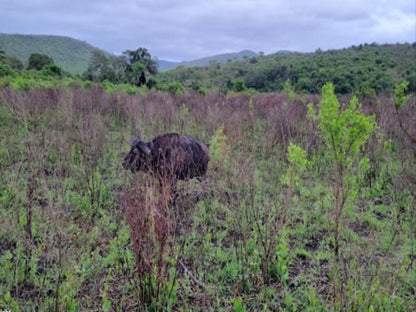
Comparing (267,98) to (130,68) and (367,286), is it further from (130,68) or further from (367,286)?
(130,68)

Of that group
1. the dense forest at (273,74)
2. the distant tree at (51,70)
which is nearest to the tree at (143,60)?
the dense forest at (273,74)

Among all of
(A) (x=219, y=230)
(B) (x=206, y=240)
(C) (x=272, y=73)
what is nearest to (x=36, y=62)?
(C) (x=272, y=73)

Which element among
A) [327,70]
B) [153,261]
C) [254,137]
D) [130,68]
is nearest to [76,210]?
[153,261]

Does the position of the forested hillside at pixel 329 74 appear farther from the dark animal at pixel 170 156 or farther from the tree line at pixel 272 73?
the dark animal at pixel 170 156

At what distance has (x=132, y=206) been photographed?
8.04 ft

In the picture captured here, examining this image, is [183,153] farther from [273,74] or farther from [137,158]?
[273,74]

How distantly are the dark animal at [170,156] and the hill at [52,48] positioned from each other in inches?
2094

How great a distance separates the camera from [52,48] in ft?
204

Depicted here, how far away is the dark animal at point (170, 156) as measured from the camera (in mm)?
3805

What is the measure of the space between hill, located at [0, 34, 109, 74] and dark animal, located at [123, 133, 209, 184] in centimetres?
5319

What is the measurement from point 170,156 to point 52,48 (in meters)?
66.7

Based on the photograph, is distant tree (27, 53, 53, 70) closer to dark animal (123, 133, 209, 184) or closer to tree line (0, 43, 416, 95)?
tree line (0, 43, 416, 95)

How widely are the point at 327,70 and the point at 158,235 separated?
25.1 meters

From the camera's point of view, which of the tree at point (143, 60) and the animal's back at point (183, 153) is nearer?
the animal's back at point (183, 153)
